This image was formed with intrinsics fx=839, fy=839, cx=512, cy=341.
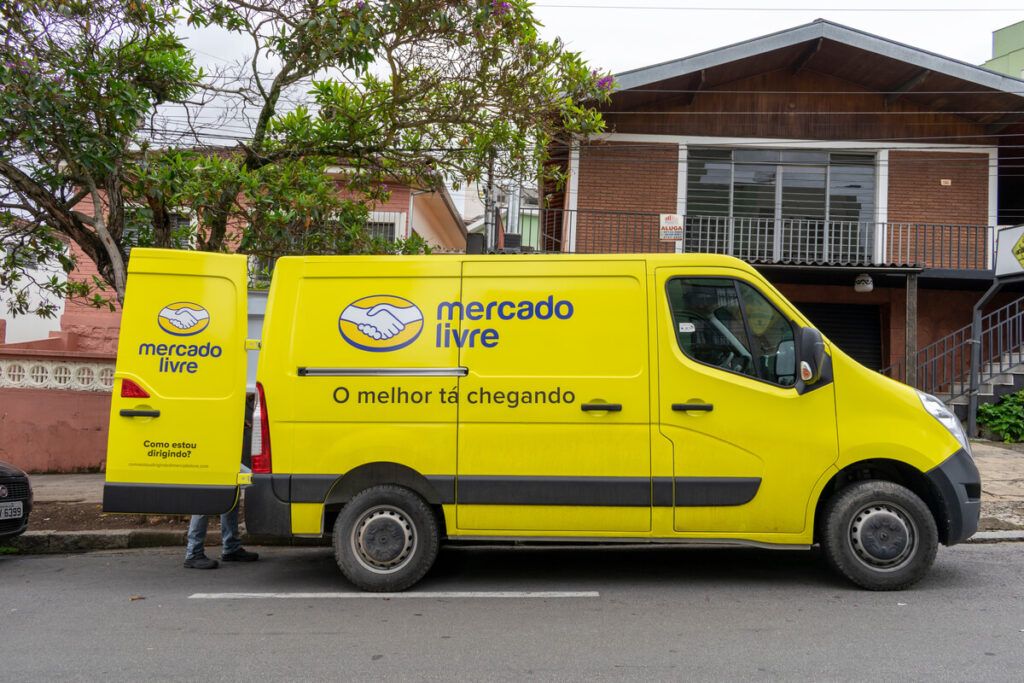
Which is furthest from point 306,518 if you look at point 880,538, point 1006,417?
point 1006,417

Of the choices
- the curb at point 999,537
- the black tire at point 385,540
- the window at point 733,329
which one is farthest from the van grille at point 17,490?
the curb at point 999,537

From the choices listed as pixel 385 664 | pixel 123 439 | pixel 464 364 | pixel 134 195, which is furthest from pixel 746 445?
pixel 134 195

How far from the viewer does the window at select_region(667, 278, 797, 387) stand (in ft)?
18.6

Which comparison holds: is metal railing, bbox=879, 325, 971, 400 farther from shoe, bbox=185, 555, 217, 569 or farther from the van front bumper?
shoe, bbox=185, 555, 217, 569

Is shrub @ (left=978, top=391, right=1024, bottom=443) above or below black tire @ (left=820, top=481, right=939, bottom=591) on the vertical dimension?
above

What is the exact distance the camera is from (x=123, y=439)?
5.95 m

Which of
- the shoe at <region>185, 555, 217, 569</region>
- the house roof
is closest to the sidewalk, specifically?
the shoe at <region>185, 555, 217, 569</region>

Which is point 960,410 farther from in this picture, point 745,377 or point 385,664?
point 385,664

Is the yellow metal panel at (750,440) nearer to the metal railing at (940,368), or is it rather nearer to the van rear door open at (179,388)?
the van rear door open at (179,388)

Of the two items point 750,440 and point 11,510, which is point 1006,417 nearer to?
point 750,440

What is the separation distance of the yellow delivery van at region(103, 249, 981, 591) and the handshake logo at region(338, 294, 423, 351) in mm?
14

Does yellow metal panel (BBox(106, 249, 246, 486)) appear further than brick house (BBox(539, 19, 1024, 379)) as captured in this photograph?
No

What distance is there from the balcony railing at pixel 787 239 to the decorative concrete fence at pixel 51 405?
7.21m

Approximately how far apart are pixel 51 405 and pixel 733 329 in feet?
32.0
